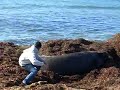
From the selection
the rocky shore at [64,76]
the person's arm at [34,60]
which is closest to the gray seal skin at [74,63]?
the rocky shore at [64,76]

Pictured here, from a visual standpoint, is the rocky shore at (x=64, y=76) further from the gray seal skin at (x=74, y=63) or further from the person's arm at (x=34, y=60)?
the person's arm at (x=34, y=60)

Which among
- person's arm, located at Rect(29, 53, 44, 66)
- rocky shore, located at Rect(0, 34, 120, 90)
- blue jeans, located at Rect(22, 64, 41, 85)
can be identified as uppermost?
person's arm, located at Rect(29, 53, 44, 66)

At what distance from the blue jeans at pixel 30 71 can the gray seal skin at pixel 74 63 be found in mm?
1544

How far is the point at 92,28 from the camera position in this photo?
34219mm

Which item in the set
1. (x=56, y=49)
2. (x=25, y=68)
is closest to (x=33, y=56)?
(x=25, y=68)

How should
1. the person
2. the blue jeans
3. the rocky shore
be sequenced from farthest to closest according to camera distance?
the person → the blue jeans → the rocky shore

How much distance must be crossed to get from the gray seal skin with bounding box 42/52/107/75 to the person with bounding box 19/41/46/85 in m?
1.58

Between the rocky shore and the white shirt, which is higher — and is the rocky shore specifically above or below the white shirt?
below

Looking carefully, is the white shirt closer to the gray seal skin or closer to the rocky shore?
the rocky shore

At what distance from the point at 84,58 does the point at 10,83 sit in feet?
11.9

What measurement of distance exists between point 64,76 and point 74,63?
745mm

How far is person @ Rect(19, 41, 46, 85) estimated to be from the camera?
13.1 meters

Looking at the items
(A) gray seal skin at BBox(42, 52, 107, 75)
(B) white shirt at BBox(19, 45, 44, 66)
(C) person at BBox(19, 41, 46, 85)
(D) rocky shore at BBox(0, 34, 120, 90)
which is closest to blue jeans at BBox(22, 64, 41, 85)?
(C) person at BBox(19, 41, 46, 85)

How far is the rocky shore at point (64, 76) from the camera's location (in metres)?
12.4
